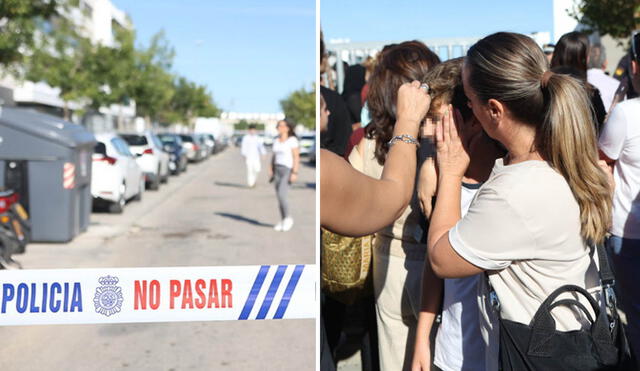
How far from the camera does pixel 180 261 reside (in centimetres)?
958

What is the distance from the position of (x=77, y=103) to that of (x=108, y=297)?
3467cm

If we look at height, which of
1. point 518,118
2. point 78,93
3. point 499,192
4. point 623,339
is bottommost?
point 623,339

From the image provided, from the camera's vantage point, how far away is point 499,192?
2.11 metres

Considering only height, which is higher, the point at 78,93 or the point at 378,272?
the point at 78,93

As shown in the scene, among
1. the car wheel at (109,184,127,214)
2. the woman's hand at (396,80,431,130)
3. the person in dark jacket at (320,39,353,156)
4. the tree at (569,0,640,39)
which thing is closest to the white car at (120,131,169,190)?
the car wheel at (109,184,127,214)

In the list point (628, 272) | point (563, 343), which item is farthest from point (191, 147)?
point (563, 343)

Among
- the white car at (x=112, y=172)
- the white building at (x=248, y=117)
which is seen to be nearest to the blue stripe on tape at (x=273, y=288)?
the white car at (x=112, y=172)

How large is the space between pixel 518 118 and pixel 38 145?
9.20 metres

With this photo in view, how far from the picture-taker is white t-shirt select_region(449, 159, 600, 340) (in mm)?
2086

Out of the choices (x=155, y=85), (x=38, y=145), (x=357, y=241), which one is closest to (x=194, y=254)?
(x=38, y=145)

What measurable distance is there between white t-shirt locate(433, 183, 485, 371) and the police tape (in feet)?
1.68

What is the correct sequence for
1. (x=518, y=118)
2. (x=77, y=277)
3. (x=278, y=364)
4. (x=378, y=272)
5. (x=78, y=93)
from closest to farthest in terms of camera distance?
(x=518, y=118)
(x=77, y=277)
(x=378, y=272)
(x=278, y=364)
(x=78, y=93)

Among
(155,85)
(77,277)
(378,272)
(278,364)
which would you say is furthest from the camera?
(155,85)

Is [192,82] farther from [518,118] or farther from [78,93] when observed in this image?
[518,118]
